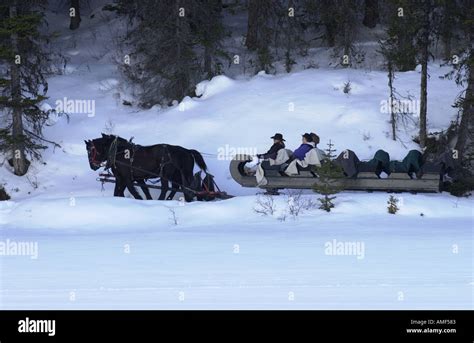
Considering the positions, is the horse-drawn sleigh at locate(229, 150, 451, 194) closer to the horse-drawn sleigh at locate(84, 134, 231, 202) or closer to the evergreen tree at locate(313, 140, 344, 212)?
the evergreen tree at locate(313, 140, 344, 212)

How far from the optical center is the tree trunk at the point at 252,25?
29.3 metres

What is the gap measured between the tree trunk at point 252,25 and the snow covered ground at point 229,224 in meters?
2.96

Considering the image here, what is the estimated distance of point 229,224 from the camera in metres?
17.6

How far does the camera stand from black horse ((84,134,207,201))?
20.4 metres

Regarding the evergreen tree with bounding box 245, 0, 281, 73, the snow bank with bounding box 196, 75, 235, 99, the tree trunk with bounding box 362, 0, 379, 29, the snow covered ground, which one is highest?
the tree trunk with bounding box 362, 0, 379, 29

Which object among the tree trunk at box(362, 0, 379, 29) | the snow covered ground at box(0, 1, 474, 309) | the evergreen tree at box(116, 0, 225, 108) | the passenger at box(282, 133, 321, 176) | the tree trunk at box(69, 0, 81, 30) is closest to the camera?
the snow covered ground at box(0, 1, 474, 309)

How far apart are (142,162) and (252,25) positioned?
36.9 ft

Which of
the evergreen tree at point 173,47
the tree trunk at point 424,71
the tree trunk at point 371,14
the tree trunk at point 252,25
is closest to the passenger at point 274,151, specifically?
the tree trunk at point 424,71

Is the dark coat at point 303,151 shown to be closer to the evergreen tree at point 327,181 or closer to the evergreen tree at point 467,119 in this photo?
the evergreen tree at point 327,181

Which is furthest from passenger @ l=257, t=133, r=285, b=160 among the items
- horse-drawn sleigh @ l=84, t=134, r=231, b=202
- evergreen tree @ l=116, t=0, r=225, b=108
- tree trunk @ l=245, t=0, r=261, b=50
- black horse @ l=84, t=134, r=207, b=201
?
tree trunk @ l=245, t=0, r=261, b=50

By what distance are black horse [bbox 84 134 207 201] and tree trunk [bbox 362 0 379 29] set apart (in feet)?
46.0

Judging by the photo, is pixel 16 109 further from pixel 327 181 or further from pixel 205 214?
pixel 327 181

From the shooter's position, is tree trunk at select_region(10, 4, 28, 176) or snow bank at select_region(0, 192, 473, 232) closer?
snow bank at select_region(0, 192, 473, 232)

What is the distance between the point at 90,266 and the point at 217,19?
16.7 metres
